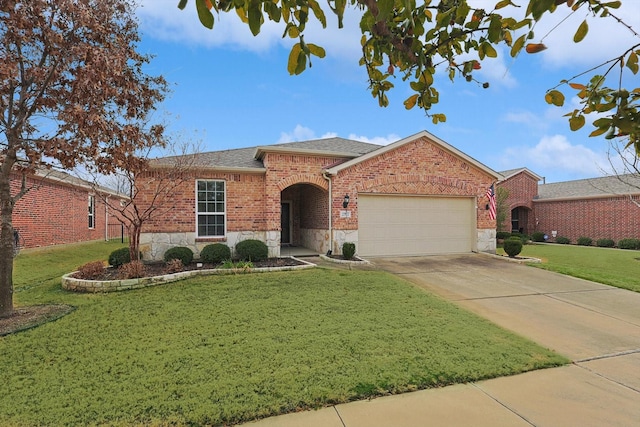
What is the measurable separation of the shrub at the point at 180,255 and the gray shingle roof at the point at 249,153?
2922 mm

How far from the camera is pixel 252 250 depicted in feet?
36.6

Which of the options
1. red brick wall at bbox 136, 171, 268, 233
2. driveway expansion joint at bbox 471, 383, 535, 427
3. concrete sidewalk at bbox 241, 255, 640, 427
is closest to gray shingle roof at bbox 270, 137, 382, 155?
red brick wall at bbox 136, 171, 268, 233

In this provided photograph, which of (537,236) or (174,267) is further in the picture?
(537,236)

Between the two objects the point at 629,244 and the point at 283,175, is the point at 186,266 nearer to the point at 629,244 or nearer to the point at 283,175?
the point at 283,175

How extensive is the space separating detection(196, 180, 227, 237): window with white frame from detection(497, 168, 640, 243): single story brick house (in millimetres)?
15313

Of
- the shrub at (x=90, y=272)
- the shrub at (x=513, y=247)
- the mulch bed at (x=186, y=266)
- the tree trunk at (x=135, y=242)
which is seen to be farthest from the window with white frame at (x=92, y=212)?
the shrub at (x=513, y=247)

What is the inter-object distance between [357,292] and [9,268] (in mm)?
6730

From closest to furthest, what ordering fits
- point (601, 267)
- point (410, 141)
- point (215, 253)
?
point (215, 253)
point (601, 267)
point (410, 141)

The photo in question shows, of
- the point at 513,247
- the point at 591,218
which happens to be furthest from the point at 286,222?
the point at 591,218

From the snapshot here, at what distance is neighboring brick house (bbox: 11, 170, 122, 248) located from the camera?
13.5 metres

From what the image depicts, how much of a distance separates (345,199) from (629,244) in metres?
18.4

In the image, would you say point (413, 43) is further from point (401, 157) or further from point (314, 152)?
point (401, 157)

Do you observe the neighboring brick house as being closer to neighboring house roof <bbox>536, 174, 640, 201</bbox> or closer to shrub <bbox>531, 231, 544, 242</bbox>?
shrub <bbox>531, 231, 544, 242</bbox>

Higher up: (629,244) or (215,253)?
(215,253)
